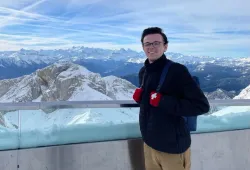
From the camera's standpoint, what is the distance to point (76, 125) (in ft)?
7.04

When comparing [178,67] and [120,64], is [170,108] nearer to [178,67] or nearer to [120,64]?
[178,67]

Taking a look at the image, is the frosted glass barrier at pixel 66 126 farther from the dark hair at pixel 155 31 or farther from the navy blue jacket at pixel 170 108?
the dark hair at pixel 155 31

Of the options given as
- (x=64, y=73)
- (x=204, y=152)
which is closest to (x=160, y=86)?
(x=204, y=152)

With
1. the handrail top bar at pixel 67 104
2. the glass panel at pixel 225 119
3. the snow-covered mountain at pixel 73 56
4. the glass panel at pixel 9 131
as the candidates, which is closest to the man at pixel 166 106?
the handrail top bar at pixel 67 104

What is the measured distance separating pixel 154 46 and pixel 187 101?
33 centimetres

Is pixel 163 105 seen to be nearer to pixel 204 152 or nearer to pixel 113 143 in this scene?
pixel 113 143

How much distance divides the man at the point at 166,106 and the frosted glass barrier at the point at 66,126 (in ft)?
1.86

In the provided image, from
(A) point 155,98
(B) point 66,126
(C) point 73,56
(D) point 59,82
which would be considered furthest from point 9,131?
(D) point 59,82

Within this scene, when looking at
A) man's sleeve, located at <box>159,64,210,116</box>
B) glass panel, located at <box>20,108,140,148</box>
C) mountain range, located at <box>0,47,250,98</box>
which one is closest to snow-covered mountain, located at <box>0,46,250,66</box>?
mountain range, located at <box>0,47,250,98</box>

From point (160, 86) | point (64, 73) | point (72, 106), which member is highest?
point (160, 86)

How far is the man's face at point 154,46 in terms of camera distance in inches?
63.3

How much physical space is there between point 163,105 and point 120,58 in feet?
13.7

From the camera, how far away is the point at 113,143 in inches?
86.7

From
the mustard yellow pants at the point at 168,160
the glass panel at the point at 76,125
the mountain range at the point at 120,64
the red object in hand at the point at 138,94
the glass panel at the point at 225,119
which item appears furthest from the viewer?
the mountain range at the point at 120,64
